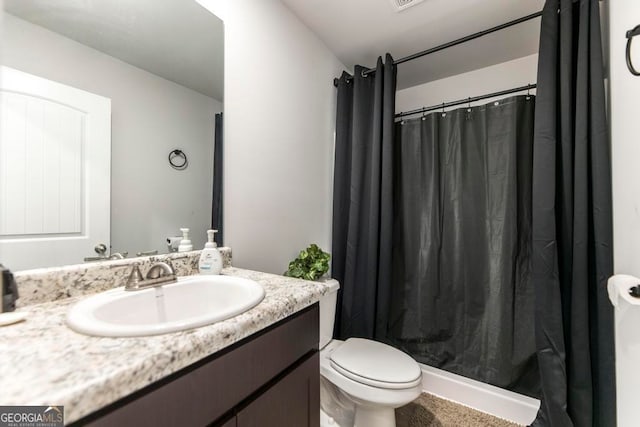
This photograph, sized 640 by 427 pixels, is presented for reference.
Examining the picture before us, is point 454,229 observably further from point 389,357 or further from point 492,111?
point 389,357

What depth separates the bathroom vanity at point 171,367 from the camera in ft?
1.13

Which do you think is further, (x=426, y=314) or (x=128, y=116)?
(x=426, y=314)

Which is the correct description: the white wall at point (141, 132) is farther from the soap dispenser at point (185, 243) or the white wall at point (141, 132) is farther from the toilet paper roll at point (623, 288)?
the toilet paper roll at point (623, 288)

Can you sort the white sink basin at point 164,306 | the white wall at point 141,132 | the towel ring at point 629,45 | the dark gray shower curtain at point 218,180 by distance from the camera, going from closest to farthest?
the white sink basin at point 164,306, the white wall at point 141,132, the towel ring at point 629,45, the dark gray shower curtain at point 218,180

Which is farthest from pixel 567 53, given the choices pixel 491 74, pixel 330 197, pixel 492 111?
pixel 330 197

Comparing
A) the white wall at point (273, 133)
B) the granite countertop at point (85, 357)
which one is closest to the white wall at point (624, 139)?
the granite countertop at point (85, 357)

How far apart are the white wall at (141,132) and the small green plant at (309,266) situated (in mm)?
510

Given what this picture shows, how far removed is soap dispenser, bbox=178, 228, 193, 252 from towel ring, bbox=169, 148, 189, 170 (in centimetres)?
26

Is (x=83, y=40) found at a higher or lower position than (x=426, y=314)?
higher

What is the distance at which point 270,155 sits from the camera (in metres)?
1.37

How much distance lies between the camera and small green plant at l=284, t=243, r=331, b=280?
1.36 m

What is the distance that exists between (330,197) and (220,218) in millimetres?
970

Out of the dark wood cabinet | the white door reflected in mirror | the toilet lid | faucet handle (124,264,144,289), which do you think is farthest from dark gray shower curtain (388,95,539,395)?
the white door reflected in mirror

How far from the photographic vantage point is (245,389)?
0.57m
